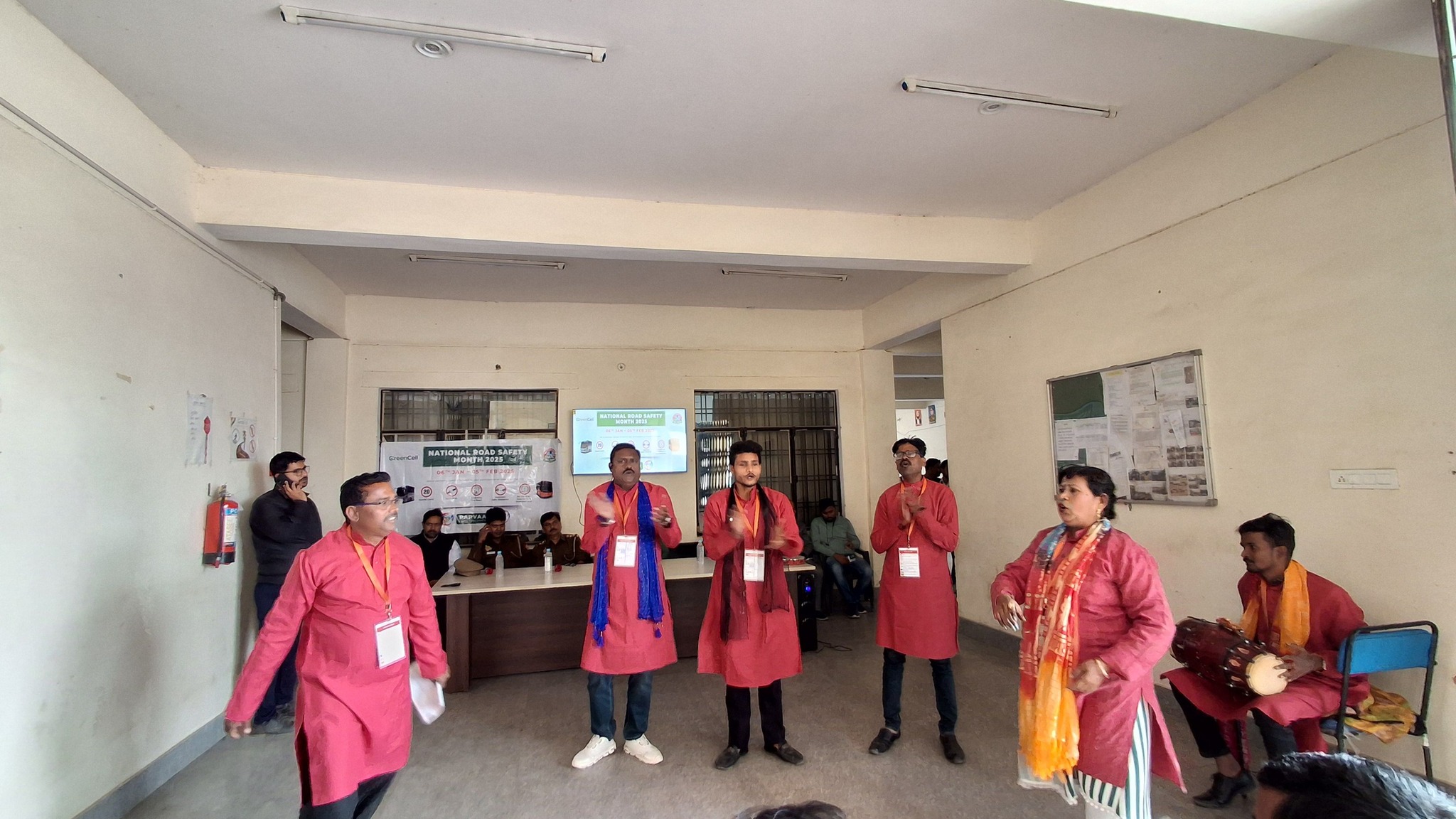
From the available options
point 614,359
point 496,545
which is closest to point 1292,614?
point 496,545

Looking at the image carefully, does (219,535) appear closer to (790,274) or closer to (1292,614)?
(790,274)

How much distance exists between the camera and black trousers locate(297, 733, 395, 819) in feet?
6.31

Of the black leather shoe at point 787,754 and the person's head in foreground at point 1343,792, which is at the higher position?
the person's head in foreground at point 1343,792

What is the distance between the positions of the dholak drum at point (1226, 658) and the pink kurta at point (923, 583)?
91 cm

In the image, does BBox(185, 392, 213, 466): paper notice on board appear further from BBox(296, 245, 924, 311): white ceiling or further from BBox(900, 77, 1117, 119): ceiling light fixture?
BBox(900, 77, 1117, 119): ceiling light fixture

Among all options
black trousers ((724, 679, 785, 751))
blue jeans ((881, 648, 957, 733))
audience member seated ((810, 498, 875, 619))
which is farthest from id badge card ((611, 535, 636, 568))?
audience member seated ((810, 498, 875, 619))

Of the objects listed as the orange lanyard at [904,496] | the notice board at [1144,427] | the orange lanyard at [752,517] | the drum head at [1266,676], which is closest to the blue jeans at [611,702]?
the orange lanyard at [752,517]

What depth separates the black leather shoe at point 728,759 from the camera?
3.08 metres

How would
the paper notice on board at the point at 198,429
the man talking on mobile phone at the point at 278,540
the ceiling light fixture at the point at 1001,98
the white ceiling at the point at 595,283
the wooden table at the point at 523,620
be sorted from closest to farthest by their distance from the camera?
the ceiling light fixture at the point at 1001,98
the paper notice on board at the point at 198,429
the man talking on mobile phone at the point at 278,540
the wooden table at the point at 523,620
the white ceiling at the point at 595,283

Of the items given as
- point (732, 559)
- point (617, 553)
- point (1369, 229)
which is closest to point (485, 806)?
point (617, 553)

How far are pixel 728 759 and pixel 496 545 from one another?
3.33 m

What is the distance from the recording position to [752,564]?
9.78 feet

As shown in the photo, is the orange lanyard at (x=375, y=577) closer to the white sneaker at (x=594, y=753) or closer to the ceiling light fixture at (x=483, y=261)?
the white sneaker at (x=594, y=753)

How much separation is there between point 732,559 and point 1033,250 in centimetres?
323
